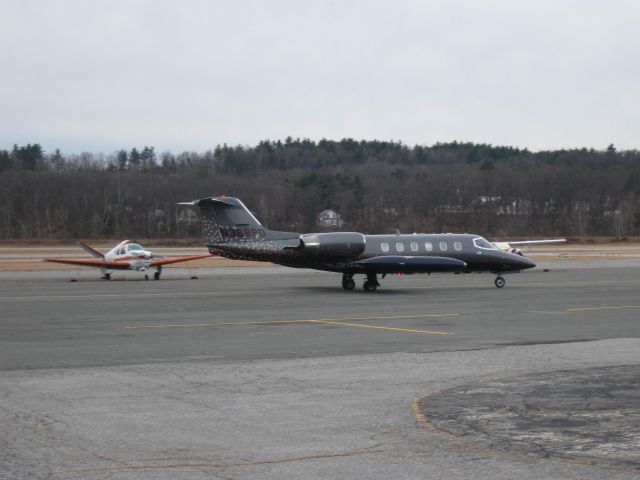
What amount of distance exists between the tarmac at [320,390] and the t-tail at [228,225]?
719 centimetres

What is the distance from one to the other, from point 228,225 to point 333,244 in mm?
4531

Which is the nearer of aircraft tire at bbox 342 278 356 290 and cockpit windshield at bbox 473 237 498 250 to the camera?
aircraft tire at bbox 342 278 356 290

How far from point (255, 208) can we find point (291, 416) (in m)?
115

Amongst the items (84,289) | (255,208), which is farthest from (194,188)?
(84,289)

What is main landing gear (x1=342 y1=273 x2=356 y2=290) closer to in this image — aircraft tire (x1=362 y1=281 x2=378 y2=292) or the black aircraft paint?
the black aircraft paint

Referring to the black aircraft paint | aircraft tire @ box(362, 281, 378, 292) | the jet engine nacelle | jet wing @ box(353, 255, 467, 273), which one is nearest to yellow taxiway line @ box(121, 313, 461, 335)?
jet wing @ box(353, 255, 467, 273)

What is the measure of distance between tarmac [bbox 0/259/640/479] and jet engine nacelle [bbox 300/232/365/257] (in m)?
6.36

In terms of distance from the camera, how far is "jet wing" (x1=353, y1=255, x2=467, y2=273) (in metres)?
36.2

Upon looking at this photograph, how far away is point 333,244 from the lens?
36.4 m

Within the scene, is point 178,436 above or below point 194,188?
below

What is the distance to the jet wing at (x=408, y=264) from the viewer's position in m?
36.2

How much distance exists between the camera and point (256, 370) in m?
15.9

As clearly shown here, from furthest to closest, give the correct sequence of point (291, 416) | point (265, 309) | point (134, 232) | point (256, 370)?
point (134, 232), point (265, 309), point (256, 370), point (291, 416)

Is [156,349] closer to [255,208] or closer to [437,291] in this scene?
[437,291]
